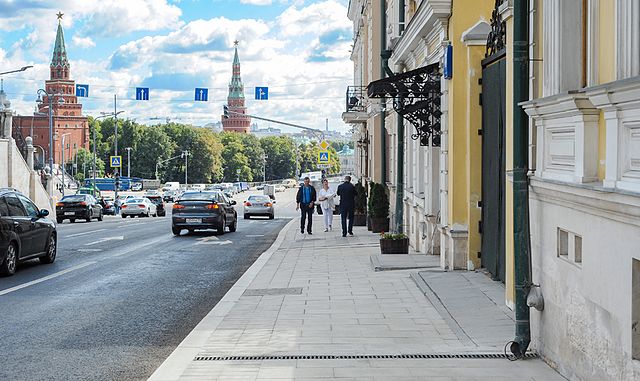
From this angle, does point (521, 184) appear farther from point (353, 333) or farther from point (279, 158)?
point (279, 158)

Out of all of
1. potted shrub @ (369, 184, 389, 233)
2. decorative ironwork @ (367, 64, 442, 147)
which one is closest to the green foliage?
potted shrub @ (369, 184, 389, 233)

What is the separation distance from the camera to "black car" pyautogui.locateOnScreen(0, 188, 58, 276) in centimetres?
1565

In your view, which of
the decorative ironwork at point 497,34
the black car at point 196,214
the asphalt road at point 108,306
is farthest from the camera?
the black car at point 196,214

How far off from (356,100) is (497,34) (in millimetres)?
26580

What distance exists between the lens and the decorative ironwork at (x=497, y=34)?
11.1 m

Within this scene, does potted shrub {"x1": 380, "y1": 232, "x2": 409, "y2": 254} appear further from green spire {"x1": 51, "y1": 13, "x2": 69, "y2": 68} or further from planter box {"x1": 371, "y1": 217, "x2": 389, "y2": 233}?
green spire {"x1": 51, "y1": 13, "x2": 69, "y2": 68}

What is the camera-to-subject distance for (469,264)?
44.3 feet

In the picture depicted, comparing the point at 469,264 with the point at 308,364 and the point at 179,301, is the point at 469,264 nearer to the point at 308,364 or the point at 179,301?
the point at 179,301

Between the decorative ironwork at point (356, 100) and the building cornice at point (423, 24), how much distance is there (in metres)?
17.2

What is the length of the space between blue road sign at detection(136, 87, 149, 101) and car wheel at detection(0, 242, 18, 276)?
3641 centimetres

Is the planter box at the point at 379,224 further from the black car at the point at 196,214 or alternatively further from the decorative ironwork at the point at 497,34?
the decorative ironwork at the point at 497,34

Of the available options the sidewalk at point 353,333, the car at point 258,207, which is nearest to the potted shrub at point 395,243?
the sidewalk at point 353,333

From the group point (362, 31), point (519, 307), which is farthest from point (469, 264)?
point (362, 31)

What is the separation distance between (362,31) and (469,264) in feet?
104
